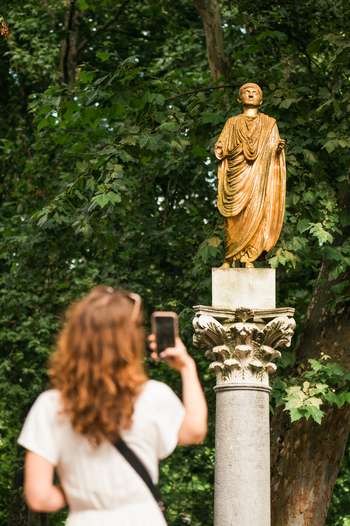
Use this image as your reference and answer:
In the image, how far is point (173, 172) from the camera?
597 inches

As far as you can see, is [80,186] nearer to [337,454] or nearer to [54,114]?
[54,114]

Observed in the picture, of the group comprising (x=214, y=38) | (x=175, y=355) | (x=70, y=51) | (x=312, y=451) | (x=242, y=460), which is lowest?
(x=312, y=451)

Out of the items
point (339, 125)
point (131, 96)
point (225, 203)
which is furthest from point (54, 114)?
point (225, 203)

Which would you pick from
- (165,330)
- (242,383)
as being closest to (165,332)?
(165,330)

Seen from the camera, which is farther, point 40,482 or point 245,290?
point 245,290

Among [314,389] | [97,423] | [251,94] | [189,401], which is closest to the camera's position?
[97,423]

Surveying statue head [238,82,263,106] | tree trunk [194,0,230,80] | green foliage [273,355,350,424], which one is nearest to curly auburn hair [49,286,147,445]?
statue head [238,82,263,106]

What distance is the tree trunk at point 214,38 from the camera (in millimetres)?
13930

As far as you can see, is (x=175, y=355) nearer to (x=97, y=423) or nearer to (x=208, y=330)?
(x=97, y=423)

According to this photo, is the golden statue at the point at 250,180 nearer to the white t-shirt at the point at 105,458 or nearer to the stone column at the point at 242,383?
the stone column at the point at 242,383

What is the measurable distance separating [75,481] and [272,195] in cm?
645

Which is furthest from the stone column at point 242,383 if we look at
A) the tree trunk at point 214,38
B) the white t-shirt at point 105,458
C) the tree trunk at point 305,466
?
the white t-shirt at point 105,458

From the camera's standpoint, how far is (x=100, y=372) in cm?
325

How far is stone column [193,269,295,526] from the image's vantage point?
911cm
